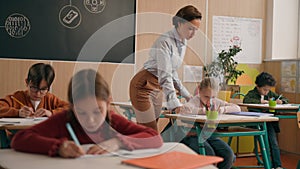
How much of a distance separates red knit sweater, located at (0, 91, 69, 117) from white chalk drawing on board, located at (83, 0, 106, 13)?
2393mm

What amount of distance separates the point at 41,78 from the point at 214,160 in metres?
1.87

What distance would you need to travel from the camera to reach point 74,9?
5.18 m

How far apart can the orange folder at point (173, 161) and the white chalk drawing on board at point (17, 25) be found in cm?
387

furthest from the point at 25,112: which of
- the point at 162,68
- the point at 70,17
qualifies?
the point at 70,17

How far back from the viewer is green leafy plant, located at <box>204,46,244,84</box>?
5918 mm

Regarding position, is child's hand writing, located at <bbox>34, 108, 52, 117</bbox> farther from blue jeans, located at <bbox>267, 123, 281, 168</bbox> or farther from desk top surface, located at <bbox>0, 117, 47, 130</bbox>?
blue jeans, located at <bbox>267, 123, 281, 168</bbox>

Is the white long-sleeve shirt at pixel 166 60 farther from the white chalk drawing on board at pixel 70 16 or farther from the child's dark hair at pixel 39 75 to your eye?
the white chalk drawing on board at pixel 70 16

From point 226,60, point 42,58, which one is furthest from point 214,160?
point 226,60

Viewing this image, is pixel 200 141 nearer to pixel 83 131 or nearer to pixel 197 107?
pixel 197 107

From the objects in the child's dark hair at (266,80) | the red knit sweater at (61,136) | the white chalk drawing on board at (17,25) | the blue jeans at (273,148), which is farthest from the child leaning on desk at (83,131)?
the child's dark hair at (266,80)

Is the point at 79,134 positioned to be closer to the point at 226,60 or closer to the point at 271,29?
the point at 226,60

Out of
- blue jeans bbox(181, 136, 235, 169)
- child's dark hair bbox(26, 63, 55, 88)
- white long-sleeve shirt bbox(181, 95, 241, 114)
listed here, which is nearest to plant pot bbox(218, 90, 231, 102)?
white long-sleeve shirt bbox(181, 95, 241, 114)

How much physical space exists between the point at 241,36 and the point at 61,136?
5.20 meters

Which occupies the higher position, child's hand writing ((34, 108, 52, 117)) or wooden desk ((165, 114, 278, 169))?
child's hand writing ((34, 108, 52, 117))
